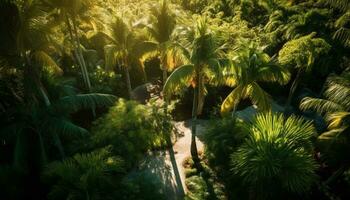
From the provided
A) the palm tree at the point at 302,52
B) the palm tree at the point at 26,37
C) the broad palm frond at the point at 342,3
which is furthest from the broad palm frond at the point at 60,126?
the broad palm frond at the point at 342,3

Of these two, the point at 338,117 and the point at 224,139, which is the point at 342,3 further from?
the point at 224,139

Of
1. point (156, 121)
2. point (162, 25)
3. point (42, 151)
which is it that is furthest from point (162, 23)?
point (42, 151)

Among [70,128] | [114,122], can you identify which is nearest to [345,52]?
[114,122]

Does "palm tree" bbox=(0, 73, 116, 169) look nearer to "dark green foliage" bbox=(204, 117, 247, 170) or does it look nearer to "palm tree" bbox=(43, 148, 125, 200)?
"palm tree" bbox=(43, 148, 125, 200)

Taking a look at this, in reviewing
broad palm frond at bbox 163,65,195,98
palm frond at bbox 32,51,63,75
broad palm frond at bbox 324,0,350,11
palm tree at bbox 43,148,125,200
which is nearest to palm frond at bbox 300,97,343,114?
broad palm frond at bbox 324,0,350,11

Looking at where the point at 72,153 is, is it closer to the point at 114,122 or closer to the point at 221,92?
the point at 114,122

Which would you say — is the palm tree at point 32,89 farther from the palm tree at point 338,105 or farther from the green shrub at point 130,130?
the palm tree at point 338,105
